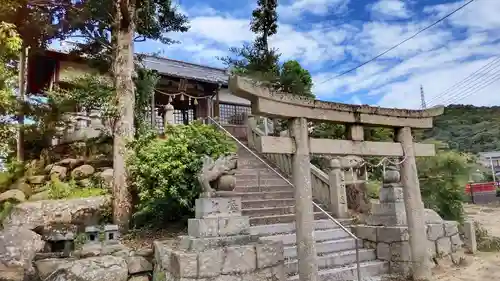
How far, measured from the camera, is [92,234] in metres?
5.50

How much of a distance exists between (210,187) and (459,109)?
54.3 meters

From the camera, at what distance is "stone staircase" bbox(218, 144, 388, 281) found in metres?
6.07

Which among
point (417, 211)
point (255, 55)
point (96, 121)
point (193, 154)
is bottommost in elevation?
point (417, 211)

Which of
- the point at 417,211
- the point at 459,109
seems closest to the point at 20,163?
the point at 417,211

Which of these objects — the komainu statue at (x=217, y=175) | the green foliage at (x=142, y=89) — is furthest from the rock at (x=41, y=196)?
the komainu statue at (x=217, y=175)

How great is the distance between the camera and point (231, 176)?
5.22 metres

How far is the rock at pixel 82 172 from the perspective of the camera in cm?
1003

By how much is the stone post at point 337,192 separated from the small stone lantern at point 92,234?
534 cm

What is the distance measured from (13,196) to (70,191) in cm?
154

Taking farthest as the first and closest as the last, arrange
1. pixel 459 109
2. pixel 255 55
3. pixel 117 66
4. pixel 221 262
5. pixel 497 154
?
pixel 459 109
pixel 497 154
pixel 255 55
pixel 117 66
pixel 221 262

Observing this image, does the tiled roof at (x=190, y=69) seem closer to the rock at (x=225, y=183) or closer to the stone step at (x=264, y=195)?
the stone step at (x=264, y=195)

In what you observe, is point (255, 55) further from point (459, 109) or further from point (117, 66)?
point (459, 109)

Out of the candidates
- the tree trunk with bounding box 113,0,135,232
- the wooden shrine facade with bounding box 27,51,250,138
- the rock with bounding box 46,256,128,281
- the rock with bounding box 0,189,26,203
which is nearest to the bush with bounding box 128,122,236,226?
the tree trunk with bounding box 113,0,135,232

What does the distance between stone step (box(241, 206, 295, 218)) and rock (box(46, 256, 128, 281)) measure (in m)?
3.05
